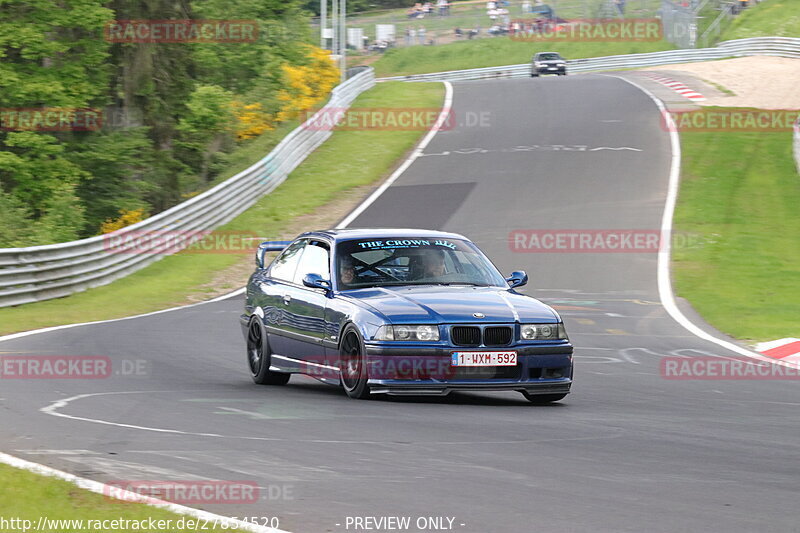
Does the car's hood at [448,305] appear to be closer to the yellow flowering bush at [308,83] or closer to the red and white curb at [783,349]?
the red and white curb at [783,349]

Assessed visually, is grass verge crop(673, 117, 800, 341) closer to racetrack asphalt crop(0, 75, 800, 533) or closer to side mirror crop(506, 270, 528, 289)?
racetrack asphalt crop(0, 75, 800, 533)

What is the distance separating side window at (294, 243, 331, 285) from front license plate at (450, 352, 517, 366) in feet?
5.69

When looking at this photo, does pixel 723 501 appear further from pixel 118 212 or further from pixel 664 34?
pixel 664 34

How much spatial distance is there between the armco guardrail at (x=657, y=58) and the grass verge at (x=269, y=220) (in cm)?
1996

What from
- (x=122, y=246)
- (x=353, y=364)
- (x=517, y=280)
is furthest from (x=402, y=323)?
(x=122, y=246)

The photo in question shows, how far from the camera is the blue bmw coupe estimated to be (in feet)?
31.2

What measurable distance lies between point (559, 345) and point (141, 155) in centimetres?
2951

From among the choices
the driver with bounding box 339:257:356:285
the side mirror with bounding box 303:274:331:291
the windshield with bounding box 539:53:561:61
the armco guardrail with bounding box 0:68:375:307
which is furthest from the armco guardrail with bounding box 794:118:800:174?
the windshield with bounding box 539:53:561:61

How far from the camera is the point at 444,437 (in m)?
7.92

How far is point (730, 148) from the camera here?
3497 centimetres

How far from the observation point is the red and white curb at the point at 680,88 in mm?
44625

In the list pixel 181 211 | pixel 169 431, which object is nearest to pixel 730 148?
pixel 181 211

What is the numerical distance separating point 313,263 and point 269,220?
728 inches

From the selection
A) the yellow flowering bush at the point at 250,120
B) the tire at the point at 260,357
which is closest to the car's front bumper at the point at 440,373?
the tire at the point at 260,357
